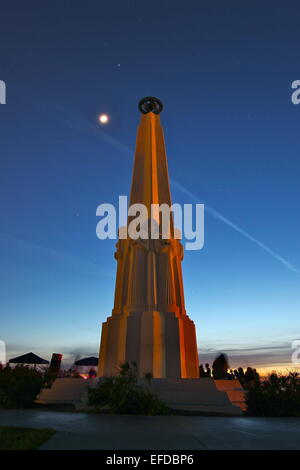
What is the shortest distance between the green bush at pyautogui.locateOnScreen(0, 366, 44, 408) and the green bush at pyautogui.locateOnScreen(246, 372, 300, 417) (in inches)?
286

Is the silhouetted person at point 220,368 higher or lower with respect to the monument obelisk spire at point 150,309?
lower

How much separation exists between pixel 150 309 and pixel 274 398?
5.81m

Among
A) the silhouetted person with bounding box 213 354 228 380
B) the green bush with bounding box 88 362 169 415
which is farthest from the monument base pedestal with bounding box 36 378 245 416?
the silhouetted person with bounding box 213 354 228 380

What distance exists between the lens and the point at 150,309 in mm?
14438

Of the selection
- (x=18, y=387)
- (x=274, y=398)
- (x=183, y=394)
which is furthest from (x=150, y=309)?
(x=274, y=398)

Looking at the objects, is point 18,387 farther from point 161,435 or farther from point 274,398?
point 274,398

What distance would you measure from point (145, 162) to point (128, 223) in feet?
11.3

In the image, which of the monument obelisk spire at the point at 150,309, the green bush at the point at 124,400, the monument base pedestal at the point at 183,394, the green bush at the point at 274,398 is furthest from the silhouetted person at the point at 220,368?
the green bush at the point at 124,400

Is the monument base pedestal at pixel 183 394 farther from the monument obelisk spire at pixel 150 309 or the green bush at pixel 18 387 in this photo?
the monument obelisk spire at pixel 150 309

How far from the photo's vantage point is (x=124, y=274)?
50.9 ft

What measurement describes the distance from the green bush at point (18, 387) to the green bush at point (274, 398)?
7253 mm

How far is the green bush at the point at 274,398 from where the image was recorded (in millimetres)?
10094

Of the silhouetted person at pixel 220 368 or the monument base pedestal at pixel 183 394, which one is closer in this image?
the monument base pedestal at pixel 183 394
